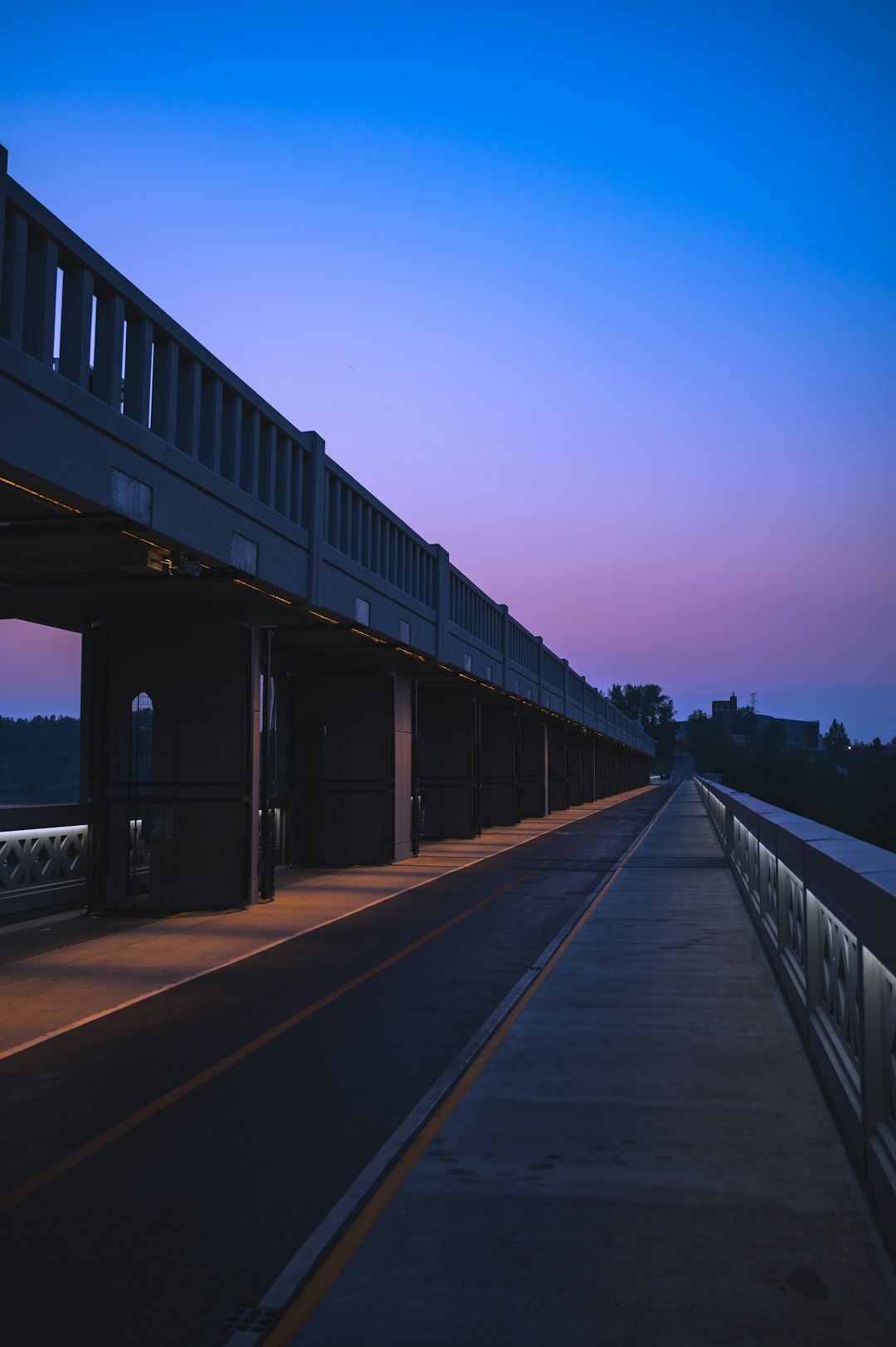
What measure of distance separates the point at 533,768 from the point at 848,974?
49810 mm

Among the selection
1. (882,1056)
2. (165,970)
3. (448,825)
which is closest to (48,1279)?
(882,1056)

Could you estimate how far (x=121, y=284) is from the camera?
12.8 m

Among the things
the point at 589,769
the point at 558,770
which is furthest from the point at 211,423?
the point at 589,769

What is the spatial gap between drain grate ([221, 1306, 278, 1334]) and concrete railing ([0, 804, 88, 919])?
13.2 metres

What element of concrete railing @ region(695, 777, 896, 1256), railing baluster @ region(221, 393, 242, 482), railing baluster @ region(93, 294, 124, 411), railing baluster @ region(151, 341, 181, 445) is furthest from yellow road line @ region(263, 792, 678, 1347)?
railing baluster @ region(221, 393, 242, 482)

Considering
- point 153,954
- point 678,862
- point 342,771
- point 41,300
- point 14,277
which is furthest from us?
point 342,771

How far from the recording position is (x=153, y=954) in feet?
46.5

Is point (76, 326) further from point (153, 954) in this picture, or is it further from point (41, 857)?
point (41, 857)

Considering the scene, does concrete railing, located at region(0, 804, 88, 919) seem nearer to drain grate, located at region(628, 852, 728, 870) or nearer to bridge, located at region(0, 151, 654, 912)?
bridge, located at region(0, 151, 654, 912)

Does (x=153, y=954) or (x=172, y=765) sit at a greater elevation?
(x=172, y=765)

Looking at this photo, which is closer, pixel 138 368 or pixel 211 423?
pixel 138 368

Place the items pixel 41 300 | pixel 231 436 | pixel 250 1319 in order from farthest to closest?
pixel 231 436 → pixel 41 300 → pixel 250 1319

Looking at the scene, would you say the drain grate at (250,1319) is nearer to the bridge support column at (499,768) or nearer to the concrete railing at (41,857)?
the concrete railing at (41,857)

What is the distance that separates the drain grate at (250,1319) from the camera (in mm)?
4582
